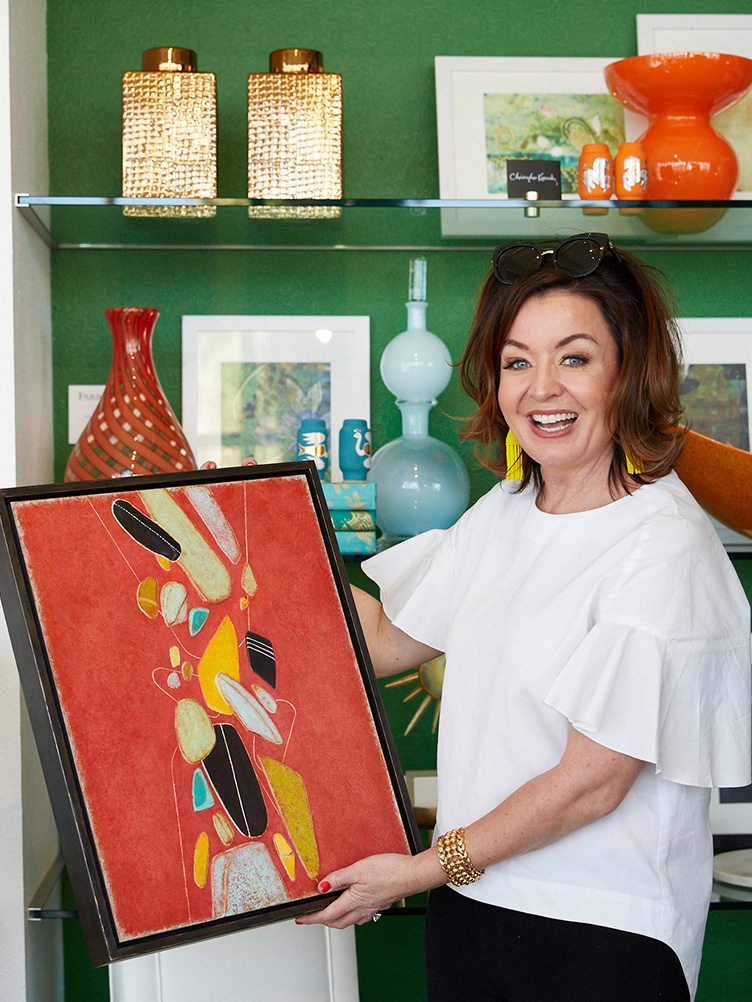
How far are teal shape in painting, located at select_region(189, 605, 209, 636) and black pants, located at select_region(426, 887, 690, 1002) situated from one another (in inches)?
20.4

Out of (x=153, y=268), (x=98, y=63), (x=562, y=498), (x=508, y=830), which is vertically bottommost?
(x=508, y=830)

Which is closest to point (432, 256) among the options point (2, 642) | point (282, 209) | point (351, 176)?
point (351, 176)

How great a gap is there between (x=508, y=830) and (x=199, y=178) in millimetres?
1380

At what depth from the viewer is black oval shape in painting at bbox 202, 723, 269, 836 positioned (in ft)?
5.20

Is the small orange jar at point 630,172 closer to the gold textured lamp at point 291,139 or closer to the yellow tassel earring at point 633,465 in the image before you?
the gold textured lamp at point 291,139

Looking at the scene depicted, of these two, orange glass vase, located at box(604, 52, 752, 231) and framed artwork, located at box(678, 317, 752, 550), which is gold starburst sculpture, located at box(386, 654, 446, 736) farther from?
orange glass vase, located at box(604, 52, 752, 231)

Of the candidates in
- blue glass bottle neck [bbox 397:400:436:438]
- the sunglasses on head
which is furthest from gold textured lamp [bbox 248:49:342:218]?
the sunglasses on head

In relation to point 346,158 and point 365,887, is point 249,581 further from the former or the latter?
point 346,158

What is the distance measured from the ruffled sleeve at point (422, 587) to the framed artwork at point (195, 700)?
0.13 metres

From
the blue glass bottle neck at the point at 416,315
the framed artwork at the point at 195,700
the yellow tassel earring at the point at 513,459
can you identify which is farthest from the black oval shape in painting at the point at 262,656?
the blue glass bottle neck at the point at 416,315

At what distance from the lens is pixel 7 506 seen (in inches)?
62.2

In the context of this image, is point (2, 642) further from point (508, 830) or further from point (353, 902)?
point (508, 830)

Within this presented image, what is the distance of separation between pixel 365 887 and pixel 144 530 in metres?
0.58

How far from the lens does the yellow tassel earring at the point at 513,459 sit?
1.79 m
